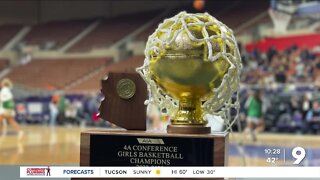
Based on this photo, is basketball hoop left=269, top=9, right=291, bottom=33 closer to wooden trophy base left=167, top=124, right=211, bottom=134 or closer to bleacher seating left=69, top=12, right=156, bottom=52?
bleacher seating left=69, top=12, right=156, bottom=52

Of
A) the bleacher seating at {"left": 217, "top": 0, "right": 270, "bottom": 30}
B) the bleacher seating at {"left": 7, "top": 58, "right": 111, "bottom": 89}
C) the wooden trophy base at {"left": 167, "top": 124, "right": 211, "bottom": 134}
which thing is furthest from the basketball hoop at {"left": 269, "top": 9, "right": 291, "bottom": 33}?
the wooden trophy base at {"left": 167, "top": 124, "right": 211, "bottom": 134}

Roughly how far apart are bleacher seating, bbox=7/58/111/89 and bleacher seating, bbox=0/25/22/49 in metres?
2.48

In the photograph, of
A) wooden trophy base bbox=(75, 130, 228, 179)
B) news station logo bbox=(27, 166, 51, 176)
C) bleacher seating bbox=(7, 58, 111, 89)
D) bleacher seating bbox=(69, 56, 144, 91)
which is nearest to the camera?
wooden trophy base bbox=(75, 130, 228, 179)

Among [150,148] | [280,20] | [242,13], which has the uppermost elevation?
[242,13]

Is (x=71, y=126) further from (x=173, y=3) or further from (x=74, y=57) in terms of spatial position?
(x=173, y=3)

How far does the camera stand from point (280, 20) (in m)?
18.9

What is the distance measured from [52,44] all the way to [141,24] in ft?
17.3

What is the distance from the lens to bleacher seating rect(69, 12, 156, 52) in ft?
89.6

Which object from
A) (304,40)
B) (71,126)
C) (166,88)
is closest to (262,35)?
(304,40)

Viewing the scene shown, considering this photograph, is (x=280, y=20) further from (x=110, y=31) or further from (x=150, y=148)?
(x=150, y=148)

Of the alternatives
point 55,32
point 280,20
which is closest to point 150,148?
A: point 280,20

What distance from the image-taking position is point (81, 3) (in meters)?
29.4

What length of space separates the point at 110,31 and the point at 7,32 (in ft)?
20.7

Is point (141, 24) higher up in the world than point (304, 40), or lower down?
higher up
